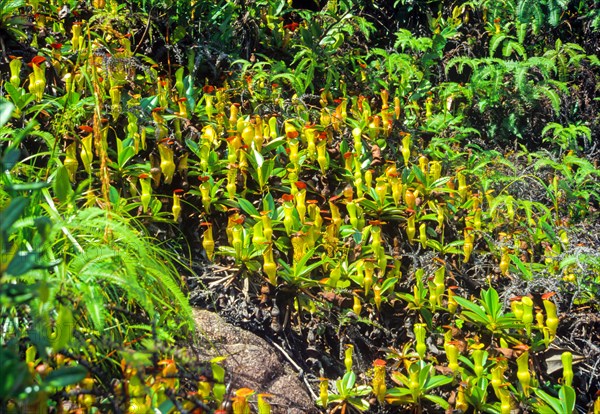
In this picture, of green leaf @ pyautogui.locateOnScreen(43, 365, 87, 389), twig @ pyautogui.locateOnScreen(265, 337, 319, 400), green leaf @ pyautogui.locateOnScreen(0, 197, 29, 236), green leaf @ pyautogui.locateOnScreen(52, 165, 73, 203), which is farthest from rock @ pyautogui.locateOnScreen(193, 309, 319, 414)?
green leaf @ pyautogui.locateOnScreen(0, 197, 29, 236)

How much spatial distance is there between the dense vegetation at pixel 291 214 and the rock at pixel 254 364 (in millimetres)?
114

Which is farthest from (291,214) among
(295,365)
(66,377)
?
(66,377)

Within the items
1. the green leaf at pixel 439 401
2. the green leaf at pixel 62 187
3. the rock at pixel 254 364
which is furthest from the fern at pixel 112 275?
the green leaf at pixel 439 401

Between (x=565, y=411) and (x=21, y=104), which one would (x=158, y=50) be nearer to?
(x=21, y=104)

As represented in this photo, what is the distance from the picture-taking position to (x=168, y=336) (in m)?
2.42

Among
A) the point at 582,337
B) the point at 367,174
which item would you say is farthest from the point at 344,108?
the point at 582,337

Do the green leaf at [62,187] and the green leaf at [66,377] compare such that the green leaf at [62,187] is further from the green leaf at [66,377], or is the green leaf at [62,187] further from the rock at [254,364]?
the green leaf at [66,377]

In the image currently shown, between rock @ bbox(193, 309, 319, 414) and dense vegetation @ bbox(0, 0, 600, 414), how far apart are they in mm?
114

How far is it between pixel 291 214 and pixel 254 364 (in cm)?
82

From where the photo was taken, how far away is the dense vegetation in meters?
2.49

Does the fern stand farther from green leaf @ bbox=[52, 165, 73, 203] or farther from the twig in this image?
the twig

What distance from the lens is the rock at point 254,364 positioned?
2715mm

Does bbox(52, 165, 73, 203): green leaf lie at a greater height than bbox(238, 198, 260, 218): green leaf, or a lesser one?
greater

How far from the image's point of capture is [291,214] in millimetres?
3334
